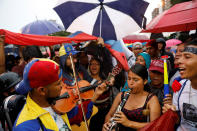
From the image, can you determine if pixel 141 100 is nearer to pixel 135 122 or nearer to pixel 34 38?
pixel 135 122

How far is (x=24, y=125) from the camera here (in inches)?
45.9

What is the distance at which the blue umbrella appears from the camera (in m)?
2.75

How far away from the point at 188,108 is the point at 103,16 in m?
2.20

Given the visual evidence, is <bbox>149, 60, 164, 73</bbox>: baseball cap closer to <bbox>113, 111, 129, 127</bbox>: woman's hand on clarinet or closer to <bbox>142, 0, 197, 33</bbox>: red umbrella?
<bbox>142, 0, 197, 33</bbox>: red umbrella

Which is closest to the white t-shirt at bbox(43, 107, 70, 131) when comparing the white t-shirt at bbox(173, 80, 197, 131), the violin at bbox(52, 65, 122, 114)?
the violin at bbox(52, 65, 122, 114)

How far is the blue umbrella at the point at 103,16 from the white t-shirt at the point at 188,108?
1.80 meters

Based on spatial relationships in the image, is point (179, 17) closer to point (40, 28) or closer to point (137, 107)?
point (137, 107)

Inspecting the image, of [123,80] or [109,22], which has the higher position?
[109,22]

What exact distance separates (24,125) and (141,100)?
1375mm

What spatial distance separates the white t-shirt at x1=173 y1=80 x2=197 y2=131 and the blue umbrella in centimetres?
180

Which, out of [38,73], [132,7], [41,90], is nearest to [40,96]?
[41,90]

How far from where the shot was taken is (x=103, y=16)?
9.48ft

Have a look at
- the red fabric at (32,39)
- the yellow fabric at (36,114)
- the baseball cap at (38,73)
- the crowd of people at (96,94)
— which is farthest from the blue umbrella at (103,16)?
the yellow fabric at (36,114)

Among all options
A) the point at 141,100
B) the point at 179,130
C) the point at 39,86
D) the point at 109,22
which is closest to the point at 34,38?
the point at 109,22
